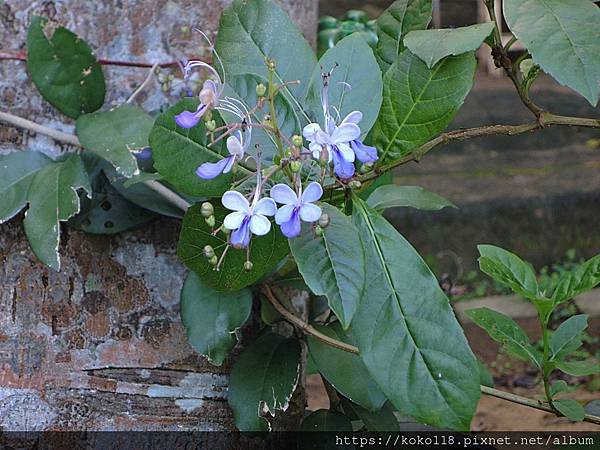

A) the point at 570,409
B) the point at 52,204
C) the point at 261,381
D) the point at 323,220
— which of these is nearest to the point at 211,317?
the point at 261,381

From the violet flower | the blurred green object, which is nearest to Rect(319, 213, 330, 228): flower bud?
the violet flower

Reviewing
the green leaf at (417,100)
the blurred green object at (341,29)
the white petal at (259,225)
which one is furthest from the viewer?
the blurred green object at (341,29)

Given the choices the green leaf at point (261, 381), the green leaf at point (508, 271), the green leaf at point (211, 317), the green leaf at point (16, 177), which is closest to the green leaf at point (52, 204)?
the green leaf at point (16, 177)

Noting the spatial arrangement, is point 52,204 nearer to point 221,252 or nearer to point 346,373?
point 221,252

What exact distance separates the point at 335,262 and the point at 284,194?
0.09 metres

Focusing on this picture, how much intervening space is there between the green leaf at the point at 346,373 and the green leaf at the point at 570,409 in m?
0.22

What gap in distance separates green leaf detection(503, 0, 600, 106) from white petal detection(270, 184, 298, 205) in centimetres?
27

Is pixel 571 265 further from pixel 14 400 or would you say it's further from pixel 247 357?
pixel 14 400

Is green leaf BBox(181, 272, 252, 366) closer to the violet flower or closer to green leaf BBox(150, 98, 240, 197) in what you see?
green leaf BBox(150, 98, 240, 197)

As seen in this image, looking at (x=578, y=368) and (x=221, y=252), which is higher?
(x=221, y=252)

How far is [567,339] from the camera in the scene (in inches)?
A: 39.6

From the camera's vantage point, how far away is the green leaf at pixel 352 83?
85 centimetres

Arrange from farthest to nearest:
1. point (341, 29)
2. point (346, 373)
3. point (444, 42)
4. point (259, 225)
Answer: point (341, 29)
point (346, 373)
point (444, 42)
point (259, 225)

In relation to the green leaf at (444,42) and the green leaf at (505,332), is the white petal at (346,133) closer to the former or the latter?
the green leaf at (444,42)
